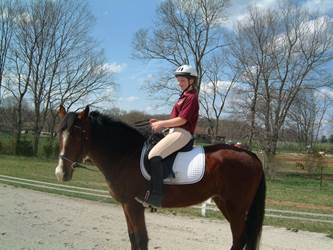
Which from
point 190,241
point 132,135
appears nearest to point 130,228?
point 132,135

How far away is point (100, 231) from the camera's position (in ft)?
26.0

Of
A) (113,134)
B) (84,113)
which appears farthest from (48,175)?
(84,113)

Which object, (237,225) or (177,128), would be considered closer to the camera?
(177,128)

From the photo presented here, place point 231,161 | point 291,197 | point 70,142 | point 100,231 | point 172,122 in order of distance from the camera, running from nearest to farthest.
Answer: 1. point 70,142
2. point 172,122
3. point 231,161
4. point 100,231
5. point 291,197

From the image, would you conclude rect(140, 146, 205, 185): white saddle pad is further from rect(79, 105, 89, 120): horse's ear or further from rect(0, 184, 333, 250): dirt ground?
rect(0, 184, 333, 250): dirt ground

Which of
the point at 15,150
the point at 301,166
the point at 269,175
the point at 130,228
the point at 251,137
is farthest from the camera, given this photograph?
the point at 15,150

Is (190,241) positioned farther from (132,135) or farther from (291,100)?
(291,100)

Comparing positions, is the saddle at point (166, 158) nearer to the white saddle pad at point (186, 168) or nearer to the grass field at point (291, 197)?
the white saddle pad at point (186, 168)

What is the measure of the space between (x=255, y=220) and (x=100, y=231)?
3.66 m

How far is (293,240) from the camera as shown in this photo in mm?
8156

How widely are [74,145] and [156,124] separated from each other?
992 millimetres

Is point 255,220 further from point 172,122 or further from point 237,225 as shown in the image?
point 172,122

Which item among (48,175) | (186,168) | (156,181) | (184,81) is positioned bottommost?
(48,175)

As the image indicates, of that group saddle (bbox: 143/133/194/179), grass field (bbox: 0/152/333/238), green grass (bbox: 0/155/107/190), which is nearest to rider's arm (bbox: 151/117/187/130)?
saddle (bbox: 143/133/194/179)
